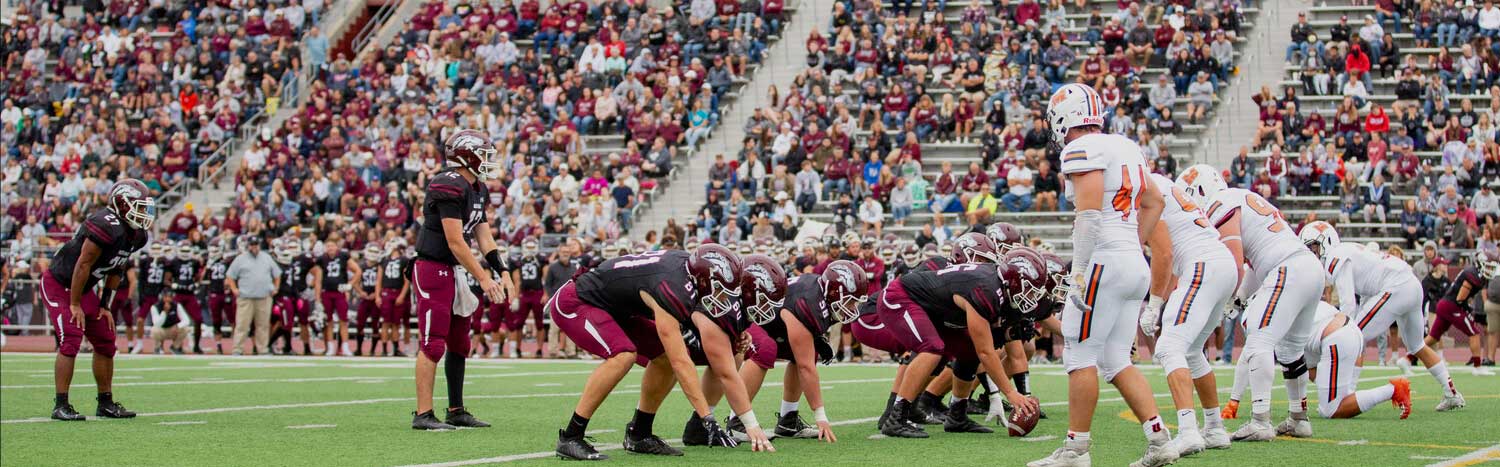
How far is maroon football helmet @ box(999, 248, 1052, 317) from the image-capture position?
8570mm

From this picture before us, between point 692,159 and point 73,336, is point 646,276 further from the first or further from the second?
point 692,159

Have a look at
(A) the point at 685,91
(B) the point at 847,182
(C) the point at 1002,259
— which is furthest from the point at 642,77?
(C) the point at 1002,259

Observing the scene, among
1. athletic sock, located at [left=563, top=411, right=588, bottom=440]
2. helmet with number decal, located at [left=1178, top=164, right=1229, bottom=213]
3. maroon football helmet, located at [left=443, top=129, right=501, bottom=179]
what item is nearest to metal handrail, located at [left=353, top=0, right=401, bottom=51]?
maroon football helmet, located at [left=443, top=129, right=501, bottom=179]

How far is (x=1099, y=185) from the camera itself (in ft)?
23.6

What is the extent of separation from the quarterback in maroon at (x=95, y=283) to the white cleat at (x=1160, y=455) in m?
6.42

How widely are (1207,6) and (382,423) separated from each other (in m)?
19.1

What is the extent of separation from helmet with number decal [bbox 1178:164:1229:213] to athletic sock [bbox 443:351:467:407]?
4.31 metres

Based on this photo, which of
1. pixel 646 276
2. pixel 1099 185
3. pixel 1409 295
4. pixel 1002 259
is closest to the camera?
pixel 1099 185

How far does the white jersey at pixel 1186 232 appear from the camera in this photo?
8312 millimetres

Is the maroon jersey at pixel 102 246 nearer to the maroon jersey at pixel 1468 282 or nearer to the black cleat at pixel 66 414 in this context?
the black cleat at pixel 66 414

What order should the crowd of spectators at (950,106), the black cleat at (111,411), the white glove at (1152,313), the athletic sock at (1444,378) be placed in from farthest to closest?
the crowd of spectators at (950,106), the athletic sock at (1444,378), the black cleat at (111,411), the white glove at (1152,313)

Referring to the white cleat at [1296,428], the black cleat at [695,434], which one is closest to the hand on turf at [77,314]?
the black cleat at [695,434]

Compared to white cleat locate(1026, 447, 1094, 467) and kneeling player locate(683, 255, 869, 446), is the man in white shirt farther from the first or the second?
white cleat locate(1026, 447, 1094, 467)

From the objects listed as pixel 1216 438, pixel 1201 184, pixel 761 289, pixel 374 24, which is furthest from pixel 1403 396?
pixel 374 24
